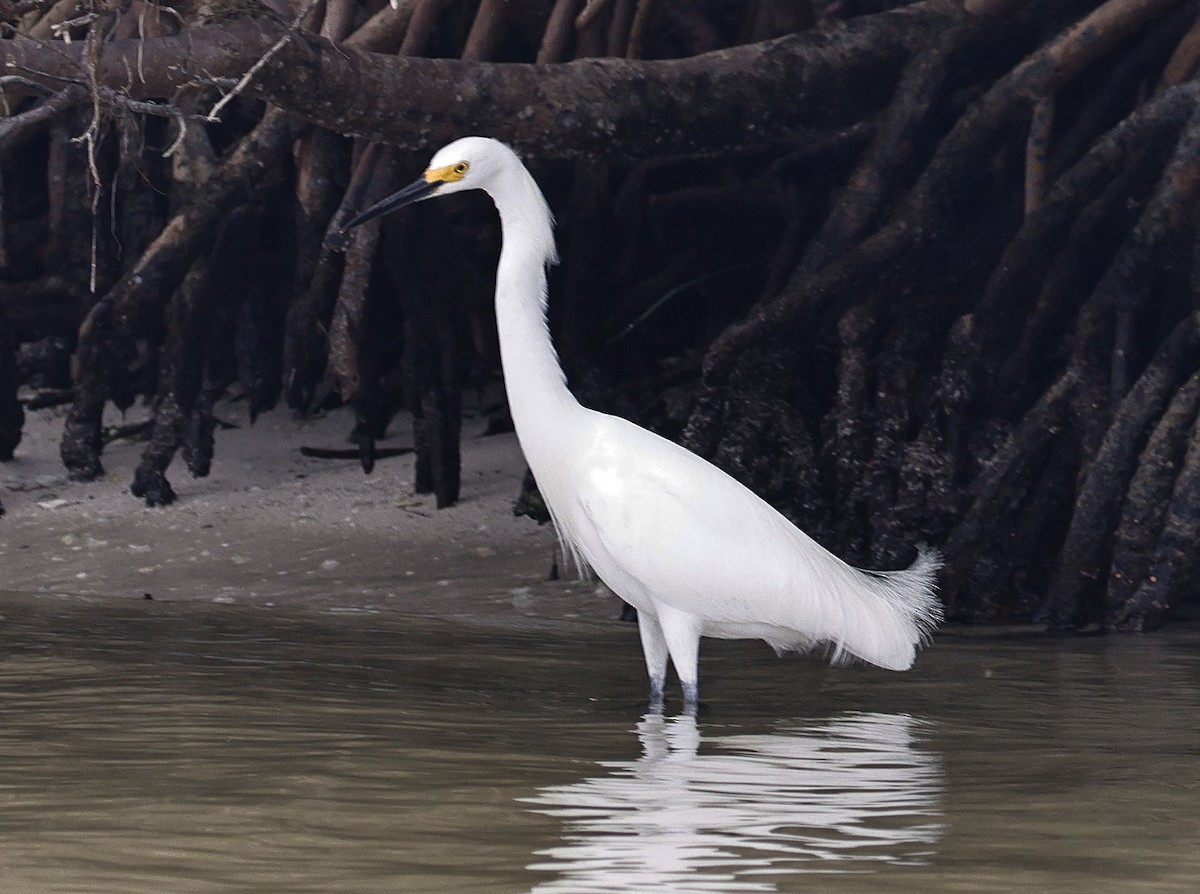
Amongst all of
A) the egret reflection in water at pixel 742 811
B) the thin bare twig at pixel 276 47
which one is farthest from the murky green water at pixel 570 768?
the thin bare twig at pixel 276 47

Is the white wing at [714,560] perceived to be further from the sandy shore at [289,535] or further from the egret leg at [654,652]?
the sandy shore at [289,535]

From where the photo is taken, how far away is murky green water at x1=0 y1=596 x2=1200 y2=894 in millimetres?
2414

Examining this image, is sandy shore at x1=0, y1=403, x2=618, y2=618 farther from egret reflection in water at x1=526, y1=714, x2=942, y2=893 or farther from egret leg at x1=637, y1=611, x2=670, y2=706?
egret reflection in water at x1=526, y1=714, x2=942, y2=893

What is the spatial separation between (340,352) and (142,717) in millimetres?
3016

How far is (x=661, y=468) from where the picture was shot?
4387 mm

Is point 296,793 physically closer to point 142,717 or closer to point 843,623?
point 142,717

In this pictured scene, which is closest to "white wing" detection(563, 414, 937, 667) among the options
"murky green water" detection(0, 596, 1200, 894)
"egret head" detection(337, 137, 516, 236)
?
"murky green water" detection(0, 596, 1200, 894)

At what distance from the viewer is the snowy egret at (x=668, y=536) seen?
14.1 feet

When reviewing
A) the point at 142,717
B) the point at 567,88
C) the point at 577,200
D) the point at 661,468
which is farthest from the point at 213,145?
the point at 142,717

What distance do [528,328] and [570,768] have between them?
168 cm

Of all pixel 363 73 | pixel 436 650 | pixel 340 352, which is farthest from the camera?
pixel 340 352

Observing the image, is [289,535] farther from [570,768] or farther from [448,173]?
[570,768]

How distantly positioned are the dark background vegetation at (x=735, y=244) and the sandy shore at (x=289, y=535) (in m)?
0.17

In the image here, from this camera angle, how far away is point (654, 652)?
4.33 metres
